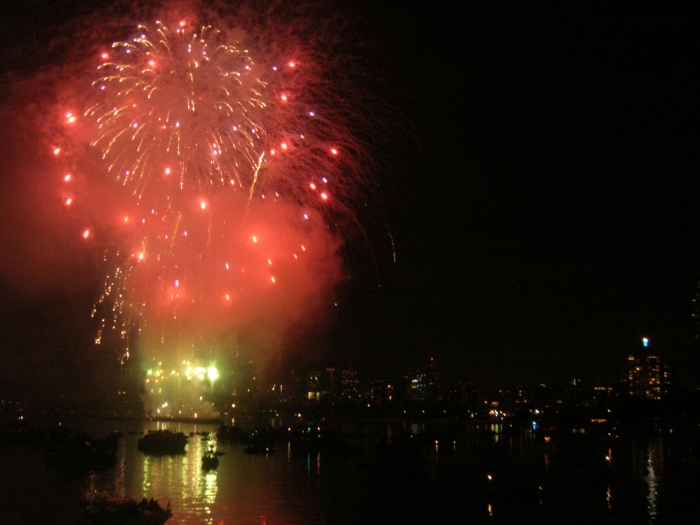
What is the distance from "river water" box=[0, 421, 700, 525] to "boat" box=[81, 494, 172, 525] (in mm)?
1093

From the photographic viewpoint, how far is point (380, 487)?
2809cm

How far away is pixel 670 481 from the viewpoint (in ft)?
99.9

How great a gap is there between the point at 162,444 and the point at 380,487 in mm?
19498

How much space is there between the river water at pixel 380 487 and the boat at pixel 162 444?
1.00 meters

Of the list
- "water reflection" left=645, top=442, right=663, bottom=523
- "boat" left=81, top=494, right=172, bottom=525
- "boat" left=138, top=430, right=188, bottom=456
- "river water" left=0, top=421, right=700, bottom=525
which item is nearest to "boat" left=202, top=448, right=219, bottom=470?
"river water" left=0, top=421, right=700, bottom=525

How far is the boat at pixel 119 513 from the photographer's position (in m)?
17.4

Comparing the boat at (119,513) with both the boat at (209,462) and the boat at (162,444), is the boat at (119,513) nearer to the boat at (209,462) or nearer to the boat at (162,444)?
Answer: the boat at (209,462)

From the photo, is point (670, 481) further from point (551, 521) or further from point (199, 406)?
point (199, 406)

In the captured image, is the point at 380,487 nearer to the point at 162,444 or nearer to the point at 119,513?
the point at 119,513

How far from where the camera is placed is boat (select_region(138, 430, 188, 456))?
41.2 meters

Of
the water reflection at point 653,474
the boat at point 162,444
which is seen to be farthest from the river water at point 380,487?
the boat at point 162,444

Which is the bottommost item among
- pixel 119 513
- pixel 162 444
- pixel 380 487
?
pixel 162 444

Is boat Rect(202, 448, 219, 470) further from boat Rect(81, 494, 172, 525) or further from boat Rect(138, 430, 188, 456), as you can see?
boat Rect(81, 494, 172, 525)

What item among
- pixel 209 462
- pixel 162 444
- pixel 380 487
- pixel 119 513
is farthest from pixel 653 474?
pixel 162 444
